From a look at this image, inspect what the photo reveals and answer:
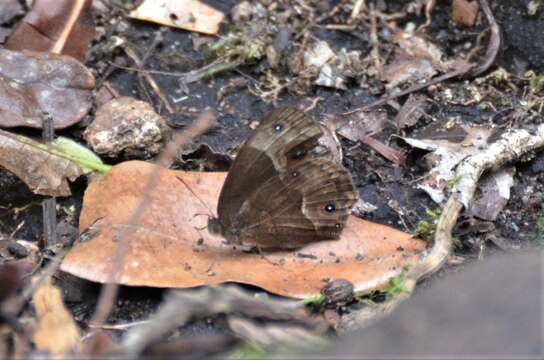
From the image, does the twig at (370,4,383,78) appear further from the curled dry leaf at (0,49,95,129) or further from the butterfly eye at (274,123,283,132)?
the curled dry leaf at (0,49,95,129)

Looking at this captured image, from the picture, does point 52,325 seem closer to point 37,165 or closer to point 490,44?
point 37,165

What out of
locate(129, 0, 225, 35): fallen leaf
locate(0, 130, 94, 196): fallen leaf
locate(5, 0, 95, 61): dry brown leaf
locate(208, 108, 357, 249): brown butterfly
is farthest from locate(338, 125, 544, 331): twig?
locate(5, 0, 95, 61): dry brown leaf

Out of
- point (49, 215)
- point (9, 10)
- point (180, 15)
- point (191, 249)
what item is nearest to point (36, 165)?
point (49, 215)

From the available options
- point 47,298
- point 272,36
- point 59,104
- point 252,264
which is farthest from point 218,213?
point 272,36

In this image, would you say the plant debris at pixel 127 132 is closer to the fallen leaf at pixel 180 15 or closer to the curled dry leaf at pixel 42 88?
the curled dry leaf at pixel 42 88

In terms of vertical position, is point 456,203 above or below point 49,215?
above

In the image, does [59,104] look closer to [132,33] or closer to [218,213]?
[132,33]
